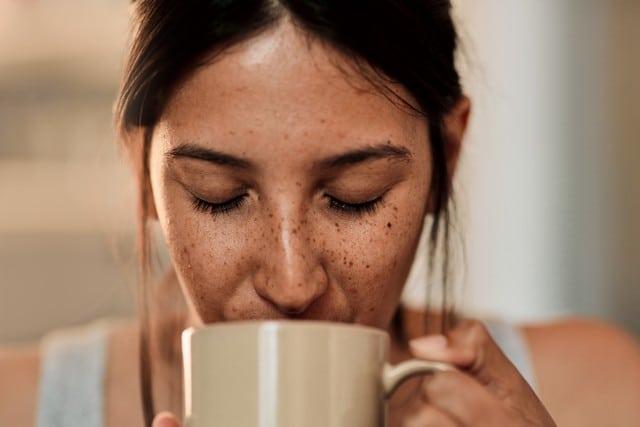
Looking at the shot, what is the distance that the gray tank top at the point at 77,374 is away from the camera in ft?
3.36

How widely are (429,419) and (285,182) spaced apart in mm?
195

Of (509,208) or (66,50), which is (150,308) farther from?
(509,208)

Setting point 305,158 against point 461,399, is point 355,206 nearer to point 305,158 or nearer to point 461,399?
point 305,158

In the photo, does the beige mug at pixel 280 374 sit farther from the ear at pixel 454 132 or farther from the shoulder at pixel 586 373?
the shoulder at pixel 586 373

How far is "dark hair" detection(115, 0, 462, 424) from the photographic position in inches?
27.3

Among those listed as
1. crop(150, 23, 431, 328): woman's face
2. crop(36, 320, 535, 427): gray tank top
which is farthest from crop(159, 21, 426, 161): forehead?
crop(36, 320, 535, 427): gray tank top

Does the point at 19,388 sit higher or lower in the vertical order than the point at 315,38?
lower

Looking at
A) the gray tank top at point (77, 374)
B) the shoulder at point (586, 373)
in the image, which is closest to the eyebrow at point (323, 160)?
the gray tank top at point (77, 374)

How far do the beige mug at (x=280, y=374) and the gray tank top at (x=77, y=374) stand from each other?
492 mm

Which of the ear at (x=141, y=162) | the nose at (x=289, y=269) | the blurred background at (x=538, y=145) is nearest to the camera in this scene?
the nose at (x=289, y=269)

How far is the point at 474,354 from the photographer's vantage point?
0.66m

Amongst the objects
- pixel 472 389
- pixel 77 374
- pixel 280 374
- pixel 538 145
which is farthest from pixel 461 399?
pixel 538 145

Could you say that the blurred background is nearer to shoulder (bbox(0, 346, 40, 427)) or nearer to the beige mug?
shoulder (bbox(0, 346, 40, 427))

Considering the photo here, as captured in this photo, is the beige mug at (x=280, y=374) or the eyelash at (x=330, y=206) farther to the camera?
the eyelash at (x=330, y=206)
